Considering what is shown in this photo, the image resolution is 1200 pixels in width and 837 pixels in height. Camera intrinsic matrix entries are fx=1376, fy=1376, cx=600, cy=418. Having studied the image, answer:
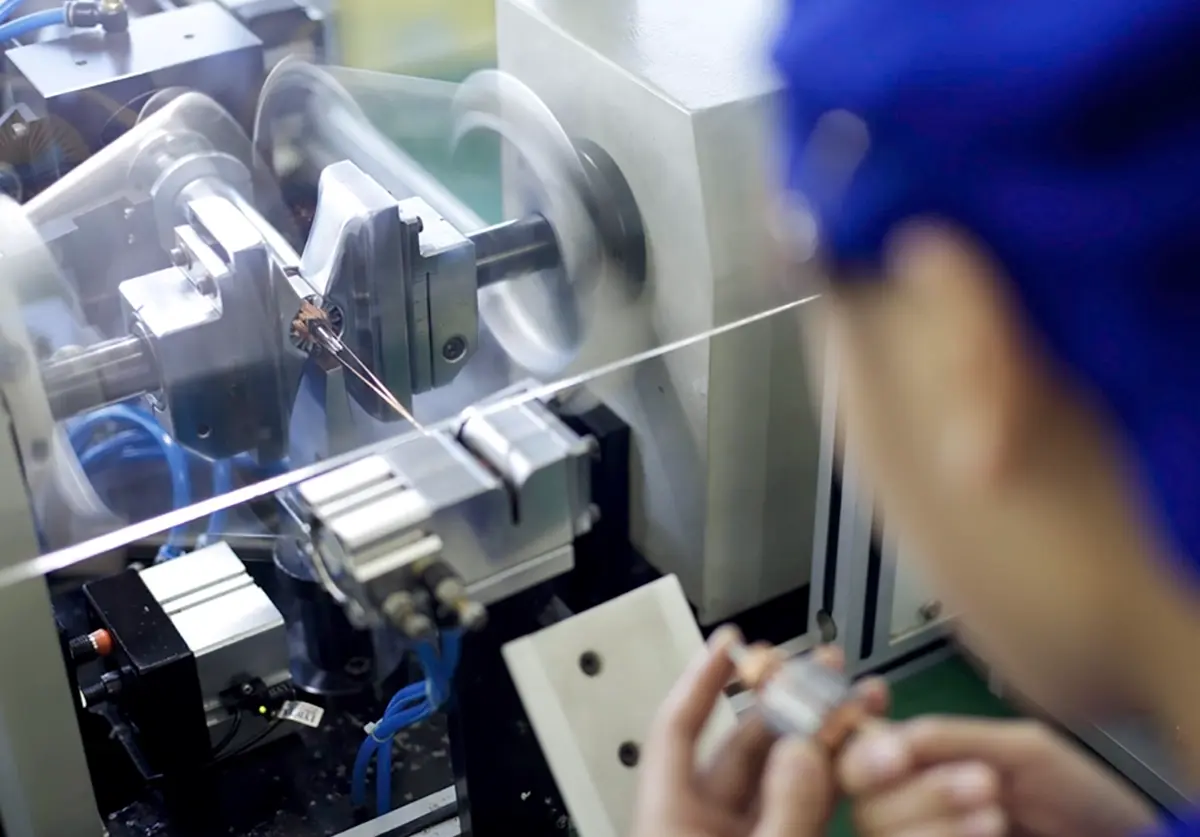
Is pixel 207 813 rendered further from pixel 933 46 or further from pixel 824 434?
pixel 933 46

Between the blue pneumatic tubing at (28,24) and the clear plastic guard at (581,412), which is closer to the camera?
the clear plastic guard at (581,412)

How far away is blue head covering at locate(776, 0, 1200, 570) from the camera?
35 cm

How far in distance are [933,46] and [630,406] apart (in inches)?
28.9

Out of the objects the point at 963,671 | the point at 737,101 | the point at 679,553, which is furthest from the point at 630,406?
the point at 963,671

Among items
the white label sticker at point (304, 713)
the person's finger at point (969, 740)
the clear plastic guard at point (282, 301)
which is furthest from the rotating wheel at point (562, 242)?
the person's finger at point (969, 740)

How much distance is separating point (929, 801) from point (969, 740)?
0.08 m

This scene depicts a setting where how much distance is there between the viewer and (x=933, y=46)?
1.20 ft

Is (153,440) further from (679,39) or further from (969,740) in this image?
(969,740)

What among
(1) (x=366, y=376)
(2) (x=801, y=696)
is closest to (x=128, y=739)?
(1) (x=366, y=376)

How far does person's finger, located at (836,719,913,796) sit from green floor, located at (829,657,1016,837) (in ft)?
1.77

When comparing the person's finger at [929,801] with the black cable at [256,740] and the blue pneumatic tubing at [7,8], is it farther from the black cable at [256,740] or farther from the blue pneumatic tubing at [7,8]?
the blue pneumatic tubing at [7,8]

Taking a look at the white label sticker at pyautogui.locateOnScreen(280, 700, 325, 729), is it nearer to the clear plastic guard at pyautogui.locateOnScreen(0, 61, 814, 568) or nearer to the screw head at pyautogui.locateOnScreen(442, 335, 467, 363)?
the clear plastic guard at pyautogui.locateOnScreen(0, 61, 814, 568)

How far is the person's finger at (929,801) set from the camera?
24.8 inches

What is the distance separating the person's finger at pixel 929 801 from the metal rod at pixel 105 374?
0.56 meters
